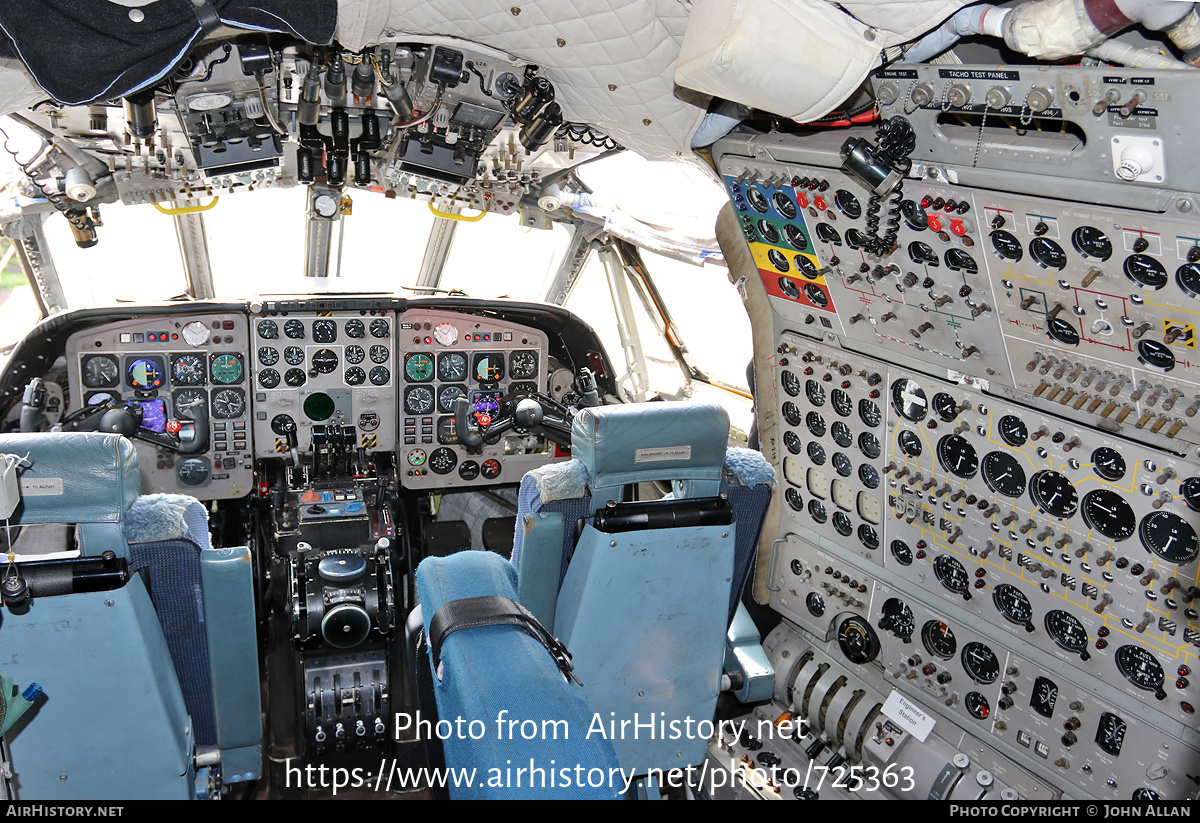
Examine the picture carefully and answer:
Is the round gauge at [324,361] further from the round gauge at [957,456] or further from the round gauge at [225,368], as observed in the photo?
the round gauge at [957,456]

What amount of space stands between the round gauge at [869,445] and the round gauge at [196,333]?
11.5ft

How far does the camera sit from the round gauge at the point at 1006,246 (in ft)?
8.24

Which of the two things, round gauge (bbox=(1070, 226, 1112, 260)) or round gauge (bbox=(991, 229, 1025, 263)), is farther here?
round gauge (bbox=(991, 229, 1025, 263))

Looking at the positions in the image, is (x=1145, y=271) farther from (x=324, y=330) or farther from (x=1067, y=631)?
(x=324, y=330)

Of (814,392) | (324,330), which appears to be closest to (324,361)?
(324,330)

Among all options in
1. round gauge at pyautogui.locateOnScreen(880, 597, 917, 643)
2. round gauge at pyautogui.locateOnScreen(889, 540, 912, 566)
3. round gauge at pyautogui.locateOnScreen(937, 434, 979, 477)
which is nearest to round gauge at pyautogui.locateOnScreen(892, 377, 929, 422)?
round gauge at pyautogui.locateOnScreen(937, 434, 979, 477)

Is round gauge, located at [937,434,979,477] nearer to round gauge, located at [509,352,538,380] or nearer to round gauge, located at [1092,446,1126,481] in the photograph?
round gauge, located at [1092,446,1126,481]

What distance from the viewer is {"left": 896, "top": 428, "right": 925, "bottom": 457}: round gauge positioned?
3.28 m

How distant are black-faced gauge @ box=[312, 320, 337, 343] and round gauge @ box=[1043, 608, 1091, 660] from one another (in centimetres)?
388

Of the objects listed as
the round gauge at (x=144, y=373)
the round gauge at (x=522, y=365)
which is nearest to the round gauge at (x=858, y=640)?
the round gauge at (x=522, y=365)

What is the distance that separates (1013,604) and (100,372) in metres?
4.52

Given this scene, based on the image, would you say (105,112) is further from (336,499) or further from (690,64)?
(690,64)

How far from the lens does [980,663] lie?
10.5ft

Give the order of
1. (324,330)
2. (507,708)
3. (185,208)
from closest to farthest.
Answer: (507,708) → (185,208) → (324,330)
